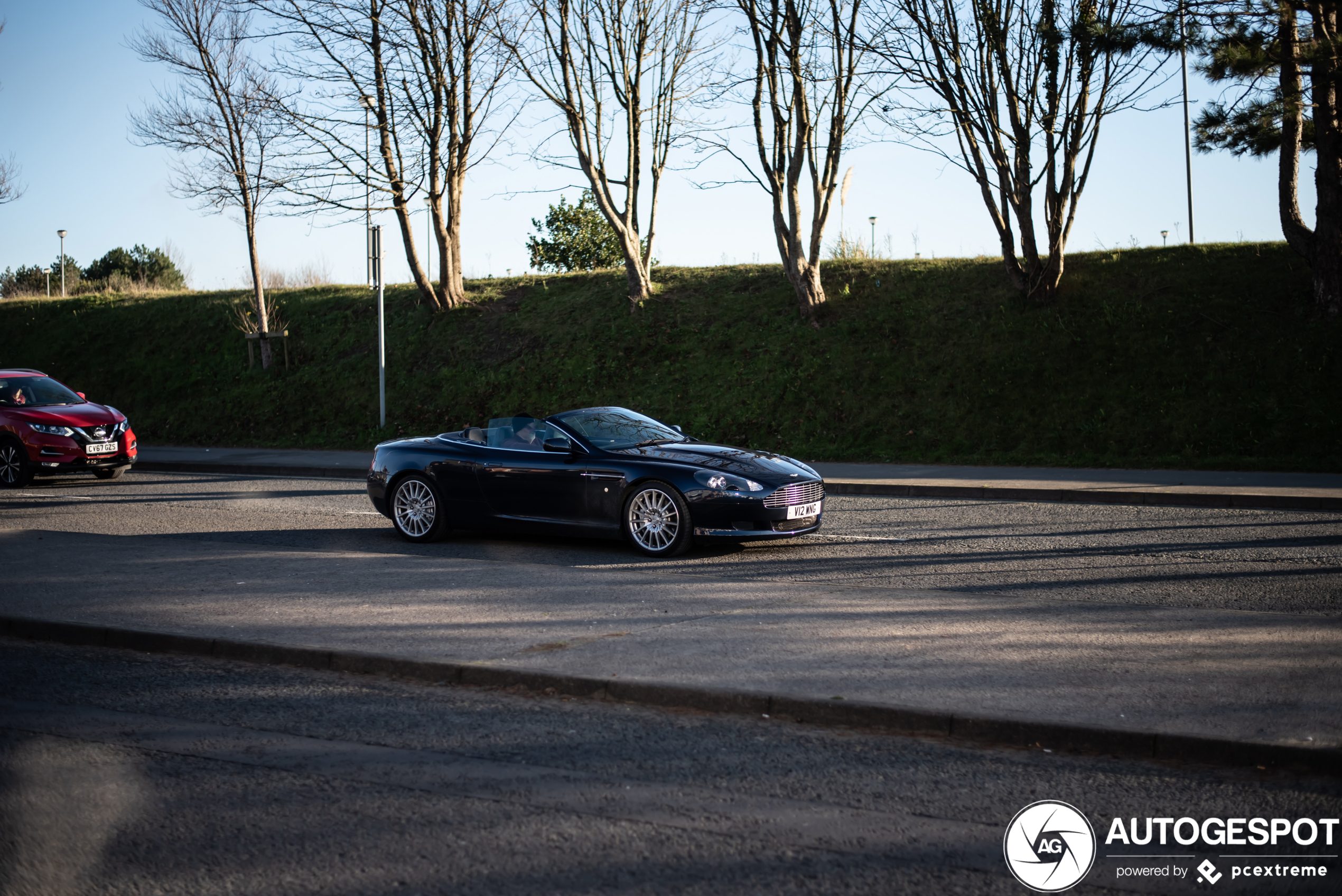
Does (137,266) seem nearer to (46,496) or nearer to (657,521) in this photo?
(46,496)

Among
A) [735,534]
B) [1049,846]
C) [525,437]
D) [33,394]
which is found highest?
[33,394]

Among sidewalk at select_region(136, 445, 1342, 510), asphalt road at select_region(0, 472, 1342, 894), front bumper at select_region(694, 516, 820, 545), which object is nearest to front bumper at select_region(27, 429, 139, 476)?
sidewalk at select_region(136, 445, 1342, 510)

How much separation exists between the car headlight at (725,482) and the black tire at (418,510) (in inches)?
116

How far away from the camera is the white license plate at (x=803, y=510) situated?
9977 millimetres

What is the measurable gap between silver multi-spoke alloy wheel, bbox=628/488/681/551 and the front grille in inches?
33.5

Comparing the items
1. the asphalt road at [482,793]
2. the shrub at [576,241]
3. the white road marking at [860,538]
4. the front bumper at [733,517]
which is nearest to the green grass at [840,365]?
the white road marking at [860,538]

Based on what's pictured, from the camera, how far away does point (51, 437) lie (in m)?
17.6

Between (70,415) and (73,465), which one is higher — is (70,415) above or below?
above

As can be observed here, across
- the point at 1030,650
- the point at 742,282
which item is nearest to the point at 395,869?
the point at 1030,650

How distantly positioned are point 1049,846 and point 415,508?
338 inches

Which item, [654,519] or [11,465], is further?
[11,465]

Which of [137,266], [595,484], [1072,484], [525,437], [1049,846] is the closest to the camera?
[1049,846]

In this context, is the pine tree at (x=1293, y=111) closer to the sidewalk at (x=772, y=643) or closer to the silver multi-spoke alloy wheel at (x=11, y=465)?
the sidewalk at (x=772, y=643)

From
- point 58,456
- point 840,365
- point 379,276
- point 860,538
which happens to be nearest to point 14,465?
point 58,456
